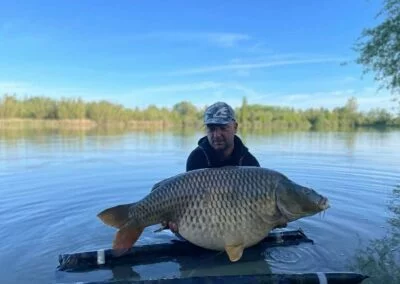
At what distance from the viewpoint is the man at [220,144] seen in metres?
3.99

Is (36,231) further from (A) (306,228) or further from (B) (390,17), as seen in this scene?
(B) (390,17)

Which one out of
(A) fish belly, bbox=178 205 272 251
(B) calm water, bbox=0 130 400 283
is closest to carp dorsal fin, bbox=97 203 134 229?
(A) fish belly, bbox=178 205 272 251

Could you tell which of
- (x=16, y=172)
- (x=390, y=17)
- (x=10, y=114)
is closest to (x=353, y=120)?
(x=10, y=114)

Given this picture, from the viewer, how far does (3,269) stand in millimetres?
3980

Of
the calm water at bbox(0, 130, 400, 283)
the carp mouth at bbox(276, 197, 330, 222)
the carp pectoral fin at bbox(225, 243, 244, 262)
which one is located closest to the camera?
the carp mouth at bbox(276, 197, 330, 222)

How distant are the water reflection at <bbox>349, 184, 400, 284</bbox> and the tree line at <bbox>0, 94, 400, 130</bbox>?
7217 centimetres

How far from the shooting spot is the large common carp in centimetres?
322

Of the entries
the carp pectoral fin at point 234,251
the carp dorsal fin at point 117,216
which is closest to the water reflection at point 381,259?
the carp pectoral fin at point 234,251

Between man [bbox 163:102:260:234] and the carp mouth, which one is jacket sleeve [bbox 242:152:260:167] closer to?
man [bbox 163:102:260:234]

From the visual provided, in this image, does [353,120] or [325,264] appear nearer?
[325,264]

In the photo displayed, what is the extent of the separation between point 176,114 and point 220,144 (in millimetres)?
93805

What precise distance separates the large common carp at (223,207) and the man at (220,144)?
737 mm

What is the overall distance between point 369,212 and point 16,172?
9.28 m

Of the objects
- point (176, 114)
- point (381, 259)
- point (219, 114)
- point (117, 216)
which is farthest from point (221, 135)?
point (176, 114)
